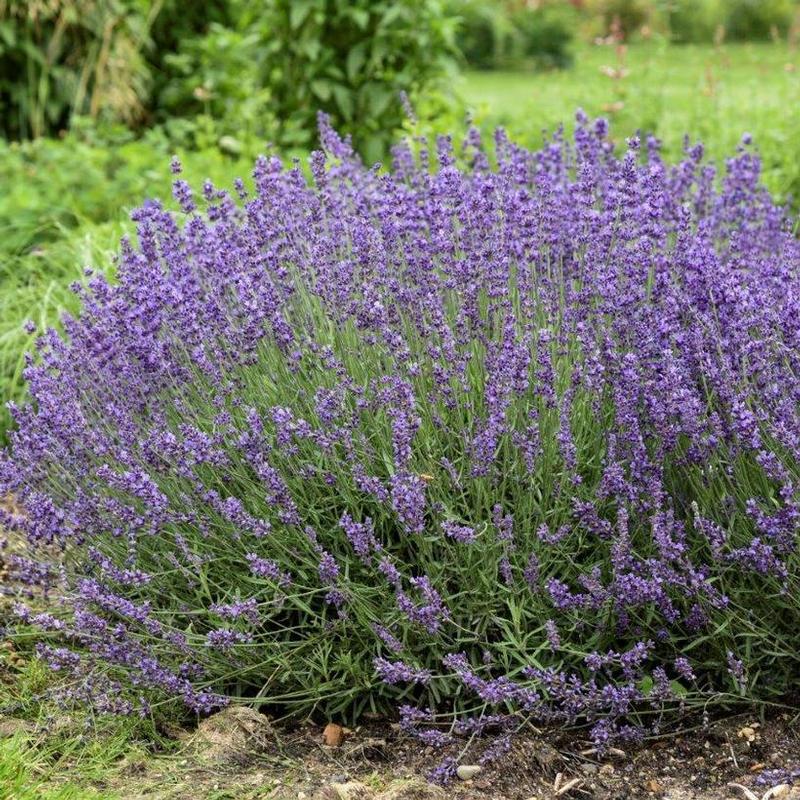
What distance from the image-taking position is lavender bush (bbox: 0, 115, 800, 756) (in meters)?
2.84

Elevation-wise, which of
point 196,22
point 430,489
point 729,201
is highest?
point 196,22

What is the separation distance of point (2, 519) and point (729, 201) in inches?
111

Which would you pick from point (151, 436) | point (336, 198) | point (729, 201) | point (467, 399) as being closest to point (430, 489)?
point (467, 399)

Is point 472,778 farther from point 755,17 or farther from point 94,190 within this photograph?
point 755,17

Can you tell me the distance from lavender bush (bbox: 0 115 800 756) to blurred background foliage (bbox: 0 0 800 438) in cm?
198

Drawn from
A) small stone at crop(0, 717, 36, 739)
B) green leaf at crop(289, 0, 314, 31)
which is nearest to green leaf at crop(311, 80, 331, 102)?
green leaf at crop(289, 0, 314, 31)

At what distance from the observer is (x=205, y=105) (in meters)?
9.34

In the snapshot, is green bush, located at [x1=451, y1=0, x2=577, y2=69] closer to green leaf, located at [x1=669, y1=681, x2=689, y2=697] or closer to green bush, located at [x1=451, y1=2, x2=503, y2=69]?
green bush, located at [x1=451, y1=2, x2=503, y2=69]

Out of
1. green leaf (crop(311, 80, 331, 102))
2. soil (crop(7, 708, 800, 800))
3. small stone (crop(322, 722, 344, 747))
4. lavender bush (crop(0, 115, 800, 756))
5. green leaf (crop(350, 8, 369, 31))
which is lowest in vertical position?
small stone (crop(322, 722, 344, 747))

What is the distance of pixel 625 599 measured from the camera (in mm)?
2820

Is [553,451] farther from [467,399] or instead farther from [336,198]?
[336,198]

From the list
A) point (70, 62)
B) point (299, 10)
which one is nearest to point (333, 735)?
point (299, 10)

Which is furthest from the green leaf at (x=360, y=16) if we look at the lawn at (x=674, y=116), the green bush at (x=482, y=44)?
the green bush at (x=482, y=44)

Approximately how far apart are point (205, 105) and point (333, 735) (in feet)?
23.6
